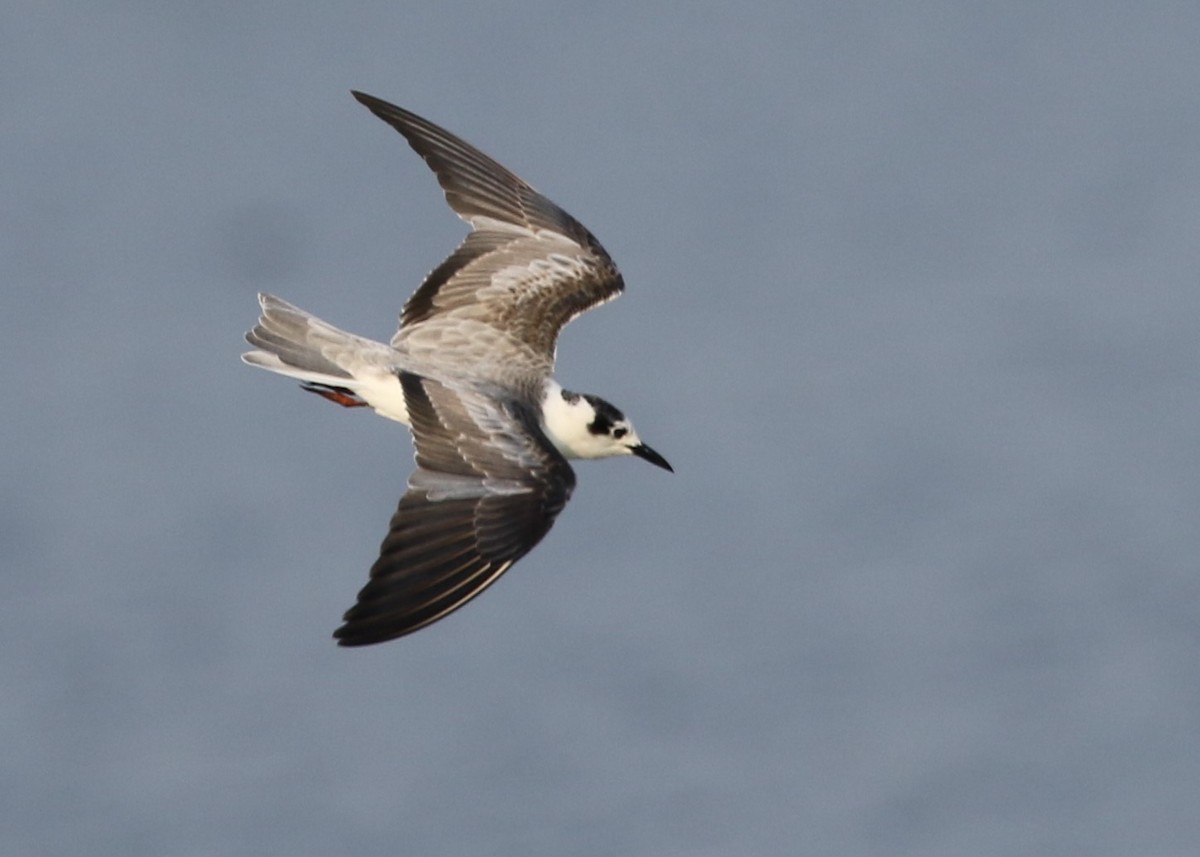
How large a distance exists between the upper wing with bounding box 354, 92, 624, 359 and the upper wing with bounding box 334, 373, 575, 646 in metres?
1.51

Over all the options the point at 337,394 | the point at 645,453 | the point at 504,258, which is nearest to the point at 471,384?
the point at 337,394

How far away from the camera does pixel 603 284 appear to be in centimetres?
1622

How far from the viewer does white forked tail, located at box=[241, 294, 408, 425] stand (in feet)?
47.6

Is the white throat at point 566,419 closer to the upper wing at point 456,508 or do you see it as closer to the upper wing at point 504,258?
the upper wing at point 456,508

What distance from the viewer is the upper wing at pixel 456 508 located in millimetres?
12161

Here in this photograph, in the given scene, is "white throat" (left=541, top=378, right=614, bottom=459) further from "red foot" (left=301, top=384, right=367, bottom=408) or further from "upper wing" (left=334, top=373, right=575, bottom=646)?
"red foot" (left=301, top=384, right=367, bottom=408)

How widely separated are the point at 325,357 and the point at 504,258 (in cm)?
191

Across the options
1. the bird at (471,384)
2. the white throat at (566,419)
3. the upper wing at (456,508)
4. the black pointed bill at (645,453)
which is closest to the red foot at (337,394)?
the bird at (471,384)

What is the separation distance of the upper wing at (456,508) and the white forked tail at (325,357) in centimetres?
28

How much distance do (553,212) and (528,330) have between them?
1.40m

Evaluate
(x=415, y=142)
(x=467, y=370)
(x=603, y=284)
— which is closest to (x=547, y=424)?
(x=467, y=370)

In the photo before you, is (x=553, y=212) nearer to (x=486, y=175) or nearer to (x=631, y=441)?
(x=486, y=175)

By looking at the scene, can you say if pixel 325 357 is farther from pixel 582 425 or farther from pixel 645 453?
pixel 645 453

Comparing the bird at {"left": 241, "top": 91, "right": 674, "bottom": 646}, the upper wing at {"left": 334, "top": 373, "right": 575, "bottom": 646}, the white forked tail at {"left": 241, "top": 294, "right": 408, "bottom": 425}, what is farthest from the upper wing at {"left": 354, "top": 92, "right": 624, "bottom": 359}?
the upper wing at {"left": 334, "top": 373, "right": 575, "bottom": 646}
